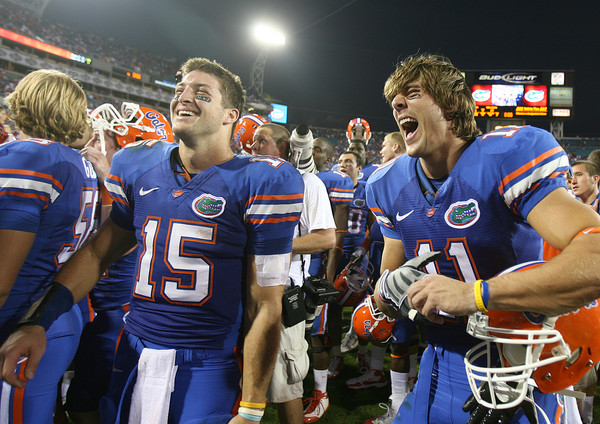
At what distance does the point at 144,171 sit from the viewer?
183 cm

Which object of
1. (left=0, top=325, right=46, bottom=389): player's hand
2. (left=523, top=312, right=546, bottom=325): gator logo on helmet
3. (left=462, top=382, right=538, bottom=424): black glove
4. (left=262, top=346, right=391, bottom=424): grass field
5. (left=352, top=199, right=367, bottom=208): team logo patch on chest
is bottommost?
(left=262, top=346, right=391, bottom=424): grass field

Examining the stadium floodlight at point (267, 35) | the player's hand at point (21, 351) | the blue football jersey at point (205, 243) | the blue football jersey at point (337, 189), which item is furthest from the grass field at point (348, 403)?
the stadium floodlight at point (267, 35)

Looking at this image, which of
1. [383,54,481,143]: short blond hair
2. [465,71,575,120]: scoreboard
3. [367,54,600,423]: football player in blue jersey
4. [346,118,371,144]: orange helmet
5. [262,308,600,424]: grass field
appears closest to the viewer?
[367,54,600,423]: football player in blue jersey

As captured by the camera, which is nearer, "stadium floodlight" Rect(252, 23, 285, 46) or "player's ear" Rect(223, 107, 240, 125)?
"player's ear" Rect(223, 107, 240, 125)

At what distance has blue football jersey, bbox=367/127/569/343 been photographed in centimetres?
142

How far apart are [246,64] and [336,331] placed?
135 ft

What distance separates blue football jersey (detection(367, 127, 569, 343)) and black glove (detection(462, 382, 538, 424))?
272 mm

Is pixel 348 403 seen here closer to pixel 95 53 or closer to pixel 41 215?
pixel 41 215

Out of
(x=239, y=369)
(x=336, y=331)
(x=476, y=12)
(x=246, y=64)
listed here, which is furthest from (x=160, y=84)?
(x=239, y=369)

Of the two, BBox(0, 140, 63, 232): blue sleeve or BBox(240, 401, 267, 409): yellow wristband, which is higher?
BBox(0, 140, 63, 232): blue sleeve

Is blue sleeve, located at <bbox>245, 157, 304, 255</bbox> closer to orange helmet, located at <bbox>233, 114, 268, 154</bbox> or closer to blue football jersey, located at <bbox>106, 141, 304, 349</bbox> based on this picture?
blue football jersey, located at <bbox>106, 141, 304, 349</bbox>

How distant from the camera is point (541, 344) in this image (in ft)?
4.15

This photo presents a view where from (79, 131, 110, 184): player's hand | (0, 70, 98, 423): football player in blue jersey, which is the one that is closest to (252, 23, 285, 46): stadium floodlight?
(79, 131, 110, 184): player's hand

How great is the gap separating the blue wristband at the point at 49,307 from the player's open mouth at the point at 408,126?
162 centimetres
